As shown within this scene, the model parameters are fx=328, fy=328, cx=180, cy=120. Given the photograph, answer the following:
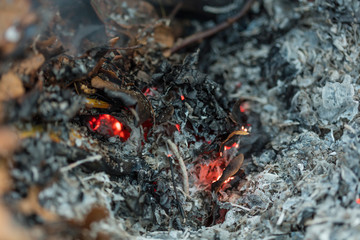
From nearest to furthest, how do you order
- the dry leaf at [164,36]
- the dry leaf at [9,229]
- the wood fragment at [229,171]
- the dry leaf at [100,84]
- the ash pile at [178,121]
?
the dry leaf at [9,229] < the ash pile at [178,121] < the dry leaf at [100,84] < the wood fragment at [229,171] < the dry leaf at [164,36]

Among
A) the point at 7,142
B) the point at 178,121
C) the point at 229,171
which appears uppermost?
the point at 7,142

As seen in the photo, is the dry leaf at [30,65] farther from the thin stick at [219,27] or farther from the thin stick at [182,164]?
the thin stick at [219,27]

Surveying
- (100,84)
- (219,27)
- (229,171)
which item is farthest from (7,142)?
(219,27)

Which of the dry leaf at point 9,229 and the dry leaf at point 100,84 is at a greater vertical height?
the dry leaf at point 100,84

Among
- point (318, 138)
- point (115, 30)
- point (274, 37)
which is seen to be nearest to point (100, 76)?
point (115, 30)

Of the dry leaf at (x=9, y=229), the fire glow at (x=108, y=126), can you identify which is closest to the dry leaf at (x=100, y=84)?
the fire glow at (x=108, y=126)

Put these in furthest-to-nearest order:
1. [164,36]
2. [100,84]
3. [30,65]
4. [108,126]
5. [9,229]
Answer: [164,36] < [108,126] < [100,84] < [30,65] < [9,229]

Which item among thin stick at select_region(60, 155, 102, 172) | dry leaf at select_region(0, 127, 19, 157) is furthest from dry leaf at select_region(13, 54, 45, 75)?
thin stick at select_region(60, 155, 102, 172)

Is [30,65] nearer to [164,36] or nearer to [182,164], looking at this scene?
[182,164]

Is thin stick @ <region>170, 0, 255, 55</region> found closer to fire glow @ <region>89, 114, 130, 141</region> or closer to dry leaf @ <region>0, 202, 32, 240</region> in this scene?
fire glow @ <region>89, 114, 130, 141</region>
